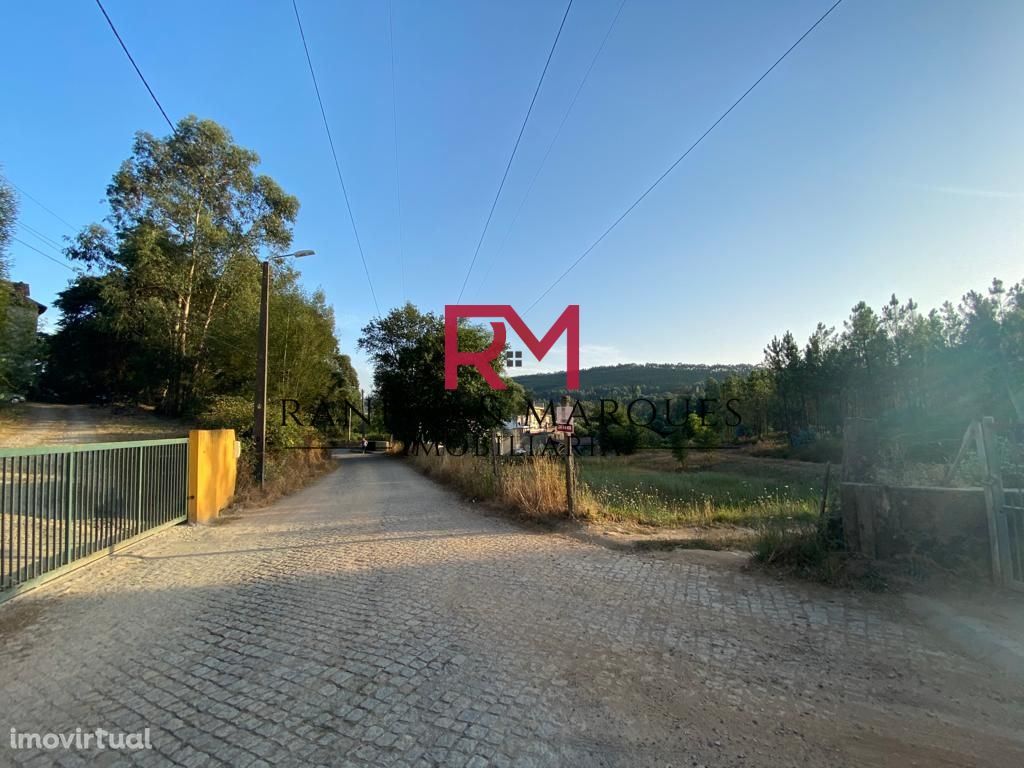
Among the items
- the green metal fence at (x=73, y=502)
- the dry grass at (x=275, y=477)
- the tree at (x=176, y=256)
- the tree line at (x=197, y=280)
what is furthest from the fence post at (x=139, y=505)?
the tree at (x=176, y=256)

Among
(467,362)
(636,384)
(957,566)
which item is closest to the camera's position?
(957,566)

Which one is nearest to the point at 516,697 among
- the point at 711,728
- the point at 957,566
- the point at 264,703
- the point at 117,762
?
the point at 711,728

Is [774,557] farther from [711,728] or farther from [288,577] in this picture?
[288,577]

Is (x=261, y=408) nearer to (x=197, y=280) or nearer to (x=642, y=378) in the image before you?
(x=197, y=280)

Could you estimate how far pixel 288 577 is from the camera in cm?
522

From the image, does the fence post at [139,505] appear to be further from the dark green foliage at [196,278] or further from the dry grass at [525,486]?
the dark green foliage at [196,278]

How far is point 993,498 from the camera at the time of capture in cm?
399

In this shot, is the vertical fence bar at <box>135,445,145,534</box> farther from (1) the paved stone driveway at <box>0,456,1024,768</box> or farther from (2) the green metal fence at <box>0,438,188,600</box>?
(1) the paved stone driveway at <box>0,456,1024,768</box>

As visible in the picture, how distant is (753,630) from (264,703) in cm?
333

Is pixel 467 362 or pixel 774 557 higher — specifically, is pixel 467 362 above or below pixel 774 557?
above

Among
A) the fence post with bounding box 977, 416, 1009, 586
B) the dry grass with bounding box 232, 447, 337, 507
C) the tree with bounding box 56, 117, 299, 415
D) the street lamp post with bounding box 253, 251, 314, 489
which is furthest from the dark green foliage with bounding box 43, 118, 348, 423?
the fence post with bounding box 977, 416, 1009, 586

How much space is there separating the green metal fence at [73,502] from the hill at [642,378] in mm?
31979

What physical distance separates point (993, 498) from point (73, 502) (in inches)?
352

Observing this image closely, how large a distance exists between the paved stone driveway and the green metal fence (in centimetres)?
33
